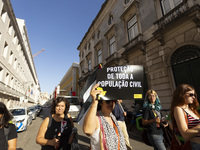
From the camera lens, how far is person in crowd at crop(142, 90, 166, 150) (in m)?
2.30

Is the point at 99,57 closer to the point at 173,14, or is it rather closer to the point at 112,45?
the point at 112,45

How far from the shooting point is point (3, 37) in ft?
48.3

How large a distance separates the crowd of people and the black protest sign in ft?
0.59

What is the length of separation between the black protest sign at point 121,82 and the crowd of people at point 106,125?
7.1 inches

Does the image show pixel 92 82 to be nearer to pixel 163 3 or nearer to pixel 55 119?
pixel 55 119

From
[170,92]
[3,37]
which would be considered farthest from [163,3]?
[3,37]

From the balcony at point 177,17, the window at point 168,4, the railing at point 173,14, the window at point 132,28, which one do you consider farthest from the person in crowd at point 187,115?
the window at point 132,28

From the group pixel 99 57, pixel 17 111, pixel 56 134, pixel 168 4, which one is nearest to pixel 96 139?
pixel 56 134

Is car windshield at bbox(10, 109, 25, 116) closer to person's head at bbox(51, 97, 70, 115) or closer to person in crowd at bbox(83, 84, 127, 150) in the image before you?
person's head at bbox(51, 97, 70, 115)

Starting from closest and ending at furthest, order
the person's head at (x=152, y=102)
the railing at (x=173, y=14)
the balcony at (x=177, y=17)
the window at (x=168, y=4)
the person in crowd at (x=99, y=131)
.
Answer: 1. the person in crowd at (x=99, y=131)
2. the person's head at (x=152, y=102)
3. the balcony at (x=177, y=17)
4. the railing at (x=173, y=14)
5. the window at (x=168, y=4)

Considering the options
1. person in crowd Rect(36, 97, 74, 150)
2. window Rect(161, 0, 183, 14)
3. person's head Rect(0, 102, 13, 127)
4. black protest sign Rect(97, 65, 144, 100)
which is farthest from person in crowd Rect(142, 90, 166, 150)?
window Rect(161, 0, 183, 14)

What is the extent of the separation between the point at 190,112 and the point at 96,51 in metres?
17.6

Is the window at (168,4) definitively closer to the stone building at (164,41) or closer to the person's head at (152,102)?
the stone building at (164,41)

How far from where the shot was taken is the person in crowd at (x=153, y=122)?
230cm
